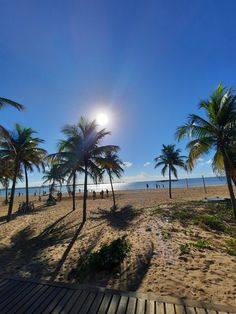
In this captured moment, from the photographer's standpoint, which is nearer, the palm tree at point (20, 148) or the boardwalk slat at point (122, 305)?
the boardwalk slat at point (122, 305)

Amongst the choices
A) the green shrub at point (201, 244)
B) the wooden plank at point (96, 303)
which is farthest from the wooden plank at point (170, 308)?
the green shrub at point (201, 244)

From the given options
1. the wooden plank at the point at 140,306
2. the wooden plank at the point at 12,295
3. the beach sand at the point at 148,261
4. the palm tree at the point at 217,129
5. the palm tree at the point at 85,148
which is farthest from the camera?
the palm tree at the point at 85,148

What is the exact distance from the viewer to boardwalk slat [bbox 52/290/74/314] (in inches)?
145

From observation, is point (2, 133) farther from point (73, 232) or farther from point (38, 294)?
point (38, 294)

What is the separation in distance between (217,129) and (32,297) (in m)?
10.3

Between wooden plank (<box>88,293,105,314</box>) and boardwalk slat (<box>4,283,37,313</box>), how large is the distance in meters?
1.37

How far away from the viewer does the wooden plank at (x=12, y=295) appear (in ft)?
13.0

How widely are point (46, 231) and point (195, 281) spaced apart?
8.86 m

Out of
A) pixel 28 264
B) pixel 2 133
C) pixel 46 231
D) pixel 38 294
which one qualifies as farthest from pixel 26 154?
pixel 38 294

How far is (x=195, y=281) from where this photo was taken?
4.58 metres

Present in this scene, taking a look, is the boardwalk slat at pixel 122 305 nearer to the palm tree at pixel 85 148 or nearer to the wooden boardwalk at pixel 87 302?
the wooden boardwalk at pixel 87 302

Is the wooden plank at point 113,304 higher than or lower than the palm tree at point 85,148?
lower

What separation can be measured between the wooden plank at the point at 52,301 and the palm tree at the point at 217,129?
9022mm

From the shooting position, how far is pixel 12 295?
4.29 metres
